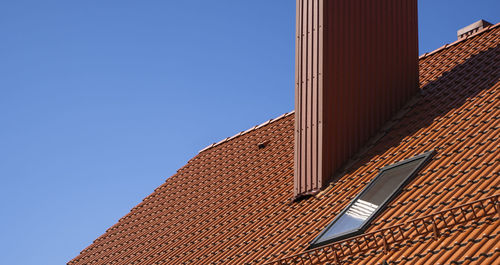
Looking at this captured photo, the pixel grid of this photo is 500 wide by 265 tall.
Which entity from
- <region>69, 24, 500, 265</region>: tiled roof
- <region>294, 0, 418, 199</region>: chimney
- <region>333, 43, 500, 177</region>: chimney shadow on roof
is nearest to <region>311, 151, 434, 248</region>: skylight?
<region>69, 24, 500, 265</region>: tiled roof

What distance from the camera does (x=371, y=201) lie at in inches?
326

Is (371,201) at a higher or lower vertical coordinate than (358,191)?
lower

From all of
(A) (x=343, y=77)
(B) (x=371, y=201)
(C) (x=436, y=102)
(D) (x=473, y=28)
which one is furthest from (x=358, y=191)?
(D) (x=473, y=28)

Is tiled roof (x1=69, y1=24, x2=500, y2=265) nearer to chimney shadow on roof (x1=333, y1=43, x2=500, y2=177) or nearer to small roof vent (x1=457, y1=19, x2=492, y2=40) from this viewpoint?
chimney shadow on roof (x1=333, y1=43, x2=500, y2=177)

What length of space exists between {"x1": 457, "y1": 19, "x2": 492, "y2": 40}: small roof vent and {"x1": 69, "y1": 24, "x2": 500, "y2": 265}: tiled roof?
1.24 metres

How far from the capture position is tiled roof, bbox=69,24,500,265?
671 cm

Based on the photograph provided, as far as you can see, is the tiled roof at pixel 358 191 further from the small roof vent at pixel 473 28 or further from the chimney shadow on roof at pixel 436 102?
the small roof vent at pixel 473 28

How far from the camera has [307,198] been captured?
9.73 meters

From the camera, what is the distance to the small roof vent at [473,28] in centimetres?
1245

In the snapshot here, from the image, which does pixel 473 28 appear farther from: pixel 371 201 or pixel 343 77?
pixel 371 201

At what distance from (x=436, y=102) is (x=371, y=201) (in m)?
2.26

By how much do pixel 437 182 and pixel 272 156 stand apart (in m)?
4.60

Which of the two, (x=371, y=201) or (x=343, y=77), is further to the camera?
(x=343, y=77)

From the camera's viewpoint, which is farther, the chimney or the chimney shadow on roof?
the chimney
